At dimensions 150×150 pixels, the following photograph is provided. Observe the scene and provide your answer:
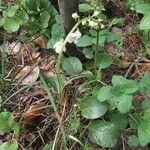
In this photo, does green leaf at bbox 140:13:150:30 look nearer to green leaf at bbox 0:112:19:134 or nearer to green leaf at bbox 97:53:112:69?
green leaf at bbox 97:53:112:69

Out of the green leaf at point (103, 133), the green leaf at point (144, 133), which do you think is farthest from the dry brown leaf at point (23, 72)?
the green leaf at point (144, 133)

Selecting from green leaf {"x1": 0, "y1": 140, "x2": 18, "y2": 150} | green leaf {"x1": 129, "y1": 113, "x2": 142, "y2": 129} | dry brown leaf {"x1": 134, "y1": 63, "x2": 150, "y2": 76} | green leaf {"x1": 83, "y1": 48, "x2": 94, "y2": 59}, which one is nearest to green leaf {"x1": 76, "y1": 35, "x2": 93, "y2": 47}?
green leaf {"x1": 83, "y1": 48, "x2": 94, "y2": 59}

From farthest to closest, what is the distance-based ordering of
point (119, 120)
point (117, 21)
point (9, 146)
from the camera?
point (117, 21) < point (9, 146) < point (119, 120)

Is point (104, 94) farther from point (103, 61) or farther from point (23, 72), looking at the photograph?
point (23, 72)

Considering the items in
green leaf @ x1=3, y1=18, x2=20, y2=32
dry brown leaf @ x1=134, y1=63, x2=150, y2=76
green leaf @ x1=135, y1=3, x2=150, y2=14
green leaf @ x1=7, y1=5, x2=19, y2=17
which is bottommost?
dry brown leaf @ x1=134, y1=63, x2=150, y2=76

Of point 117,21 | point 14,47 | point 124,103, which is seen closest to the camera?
point 124,103

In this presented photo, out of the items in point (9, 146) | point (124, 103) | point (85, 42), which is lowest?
point (9, 146)

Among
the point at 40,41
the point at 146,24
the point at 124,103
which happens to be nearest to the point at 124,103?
the point at 124,103
